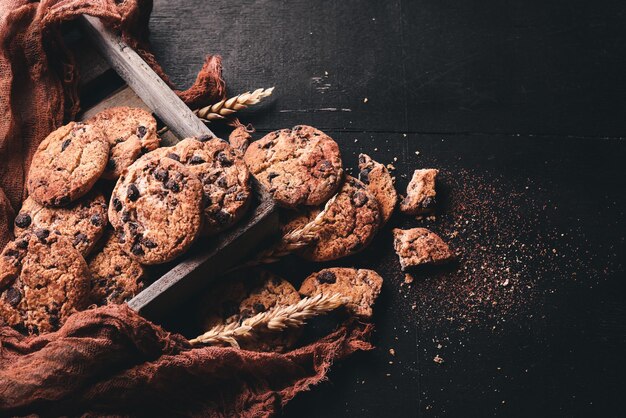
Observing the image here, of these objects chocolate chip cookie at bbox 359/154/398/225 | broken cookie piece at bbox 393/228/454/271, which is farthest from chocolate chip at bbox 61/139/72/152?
broken cookie piece at bbox 393/228/454/271

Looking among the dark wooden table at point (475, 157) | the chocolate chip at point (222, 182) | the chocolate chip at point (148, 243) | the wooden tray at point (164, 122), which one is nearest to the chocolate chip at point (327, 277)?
the dark wooden table at point (475, 157)

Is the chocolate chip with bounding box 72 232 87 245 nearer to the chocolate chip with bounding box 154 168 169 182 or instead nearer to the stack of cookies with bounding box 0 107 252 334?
the stack of cookies with bounding box 0 107 252 334

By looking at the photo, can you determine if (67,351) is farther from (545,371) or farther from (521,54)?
(521,54)

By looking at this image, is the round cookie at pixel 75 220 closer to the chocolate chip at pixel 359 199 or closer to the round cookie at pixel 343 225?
the round cookie at pixel 343 225

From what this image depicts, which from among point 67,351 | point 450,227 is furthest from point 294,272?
point 67,351

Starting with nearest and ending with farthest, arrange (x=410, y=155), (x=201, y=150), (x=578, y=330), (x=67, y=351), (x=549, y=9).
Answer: (x=67, y=351) < (x=201, y=150) < (x=578, y=330) < (x=410, y=155) < (x=549, y=9)

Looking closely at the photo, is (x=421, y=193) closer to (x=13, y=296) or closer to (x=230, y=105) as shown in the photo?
(x=230, y=105)

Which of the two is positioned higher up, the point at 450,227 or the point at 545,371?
the point at 450,227
